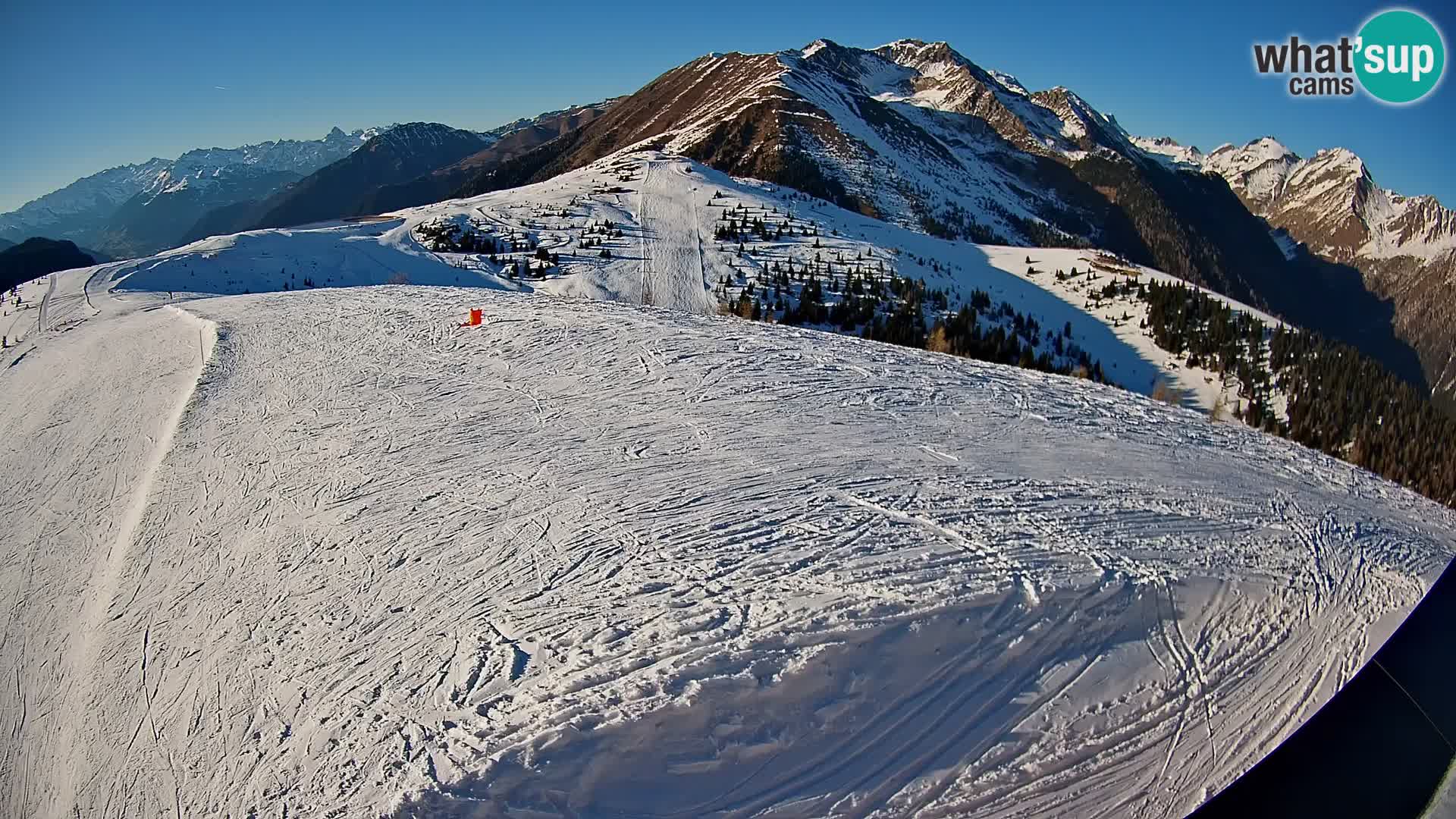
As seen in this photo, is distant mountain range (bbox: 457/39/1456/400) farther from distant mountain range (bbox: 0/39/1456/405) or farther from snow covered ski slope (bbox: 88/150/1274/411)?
snow covered ski slope (bbox: 88/150/1274/411)

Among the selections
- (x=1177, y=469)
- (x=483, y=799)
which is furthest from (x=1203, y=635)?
(x=483, y=799)

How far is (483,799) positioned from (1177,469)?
349 inches

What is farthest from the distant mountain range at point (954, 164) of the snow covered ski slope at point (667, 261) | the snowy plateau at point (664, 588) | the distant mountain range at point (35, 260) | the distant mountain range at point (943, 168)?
the snowy plateau at point (664, 588)

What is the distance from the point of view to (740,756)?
15.1 ft

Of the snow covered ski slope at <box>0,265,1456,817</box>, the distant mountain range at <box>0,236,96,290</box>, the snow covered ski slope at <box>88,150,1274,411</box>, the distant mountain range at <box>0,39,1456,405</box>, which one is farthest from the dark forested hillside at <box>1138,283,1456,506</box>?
the distant mountain range at <box>0,236,96,290</box>

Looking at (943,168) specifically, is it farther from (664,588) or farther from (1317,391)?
(664,588)

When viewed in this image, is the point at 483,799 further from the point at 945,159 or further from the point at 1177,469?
the point at 945,159

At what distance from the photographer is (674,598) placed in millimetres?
5598

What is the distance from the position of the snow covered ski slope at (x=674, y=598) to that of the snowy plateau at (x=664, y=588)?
0.03m

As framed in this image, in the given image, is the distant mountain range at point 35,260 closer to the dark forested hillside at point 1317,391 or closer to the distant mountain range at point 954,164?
the distant mountain range at point 954,164

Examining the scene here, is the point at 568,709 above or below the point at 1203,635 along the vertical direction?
above

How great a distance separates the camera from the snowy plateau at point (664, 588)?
469 centimetres

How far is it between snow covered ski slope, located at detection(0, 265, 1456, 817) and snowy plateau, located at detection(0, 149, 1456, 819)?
0.03 meters

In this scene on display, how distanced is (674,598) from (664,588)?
0.17 m
